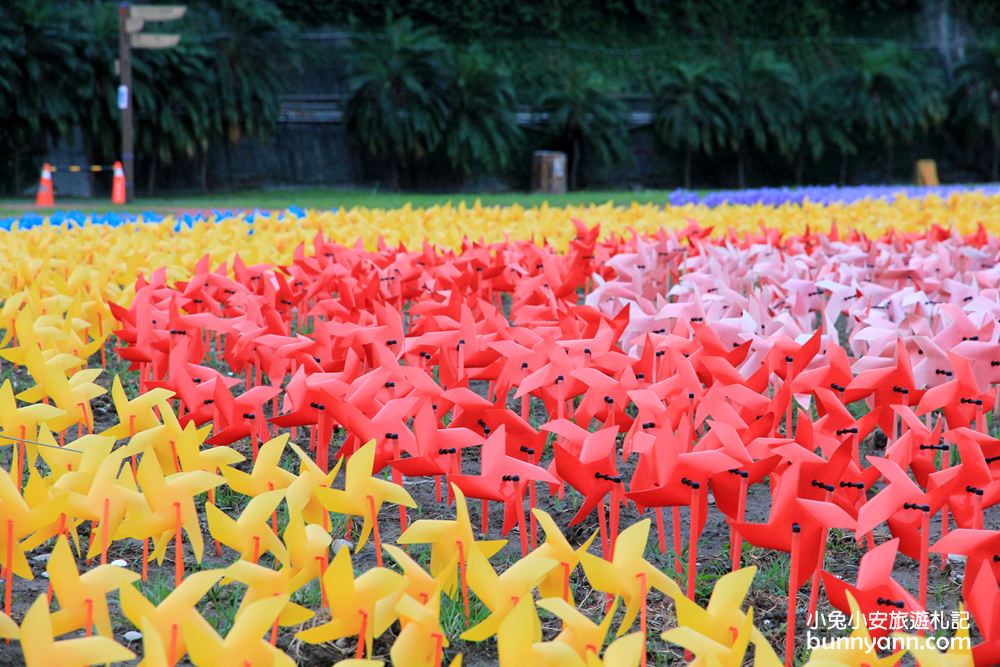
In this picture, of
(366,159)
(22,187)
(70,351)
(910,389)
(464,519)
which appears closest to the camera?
(464,519)

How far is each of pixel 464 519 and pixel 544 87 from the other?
22900 millimetres

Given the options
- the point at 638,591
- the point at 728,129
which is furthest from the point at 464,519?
the point at 728,129

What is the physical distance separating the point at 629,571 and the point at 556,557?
116 mm

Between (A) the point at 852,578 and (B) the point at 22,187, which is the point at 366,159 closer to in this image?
(B) the point at 22,187

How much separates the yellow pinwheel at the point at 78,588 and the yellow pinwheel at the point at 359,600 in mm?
276

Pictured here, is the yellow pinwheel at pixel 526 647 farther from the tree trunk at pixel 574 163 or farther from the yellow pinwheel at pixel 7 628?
the tree trunk at pixel 574 163

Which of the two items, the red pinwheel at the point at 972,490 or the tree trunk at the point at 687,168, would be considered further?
the tree trunk at the point at 687,168

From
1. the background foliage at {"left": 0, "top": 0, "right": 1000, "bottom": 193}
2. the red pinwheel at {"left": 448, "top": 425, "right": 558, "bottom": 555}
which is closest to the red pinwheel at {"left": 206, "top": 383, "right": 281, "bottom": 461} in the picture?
the red pinwheel at {"left": 448, "top": 425, "right": 558, "bottom": 555}

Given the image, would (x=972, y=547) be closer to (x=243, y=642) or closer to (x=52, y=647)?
(x=243, y=642)

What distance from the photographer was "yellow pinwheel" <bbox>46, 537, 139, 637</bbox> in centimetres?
151

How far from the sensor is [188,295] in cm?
359

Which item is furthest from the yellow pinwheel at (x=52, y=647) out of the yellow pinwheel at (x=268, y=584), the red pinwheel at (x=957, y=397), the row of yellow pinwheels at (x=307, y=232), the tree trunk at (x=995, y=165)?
the tree trunk at (x=995, y=165)

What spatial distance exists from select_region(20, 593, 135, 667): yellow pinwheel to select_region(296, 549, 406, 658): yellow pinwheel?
0.28 meters

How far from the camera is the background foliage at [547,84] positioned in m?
19.3
